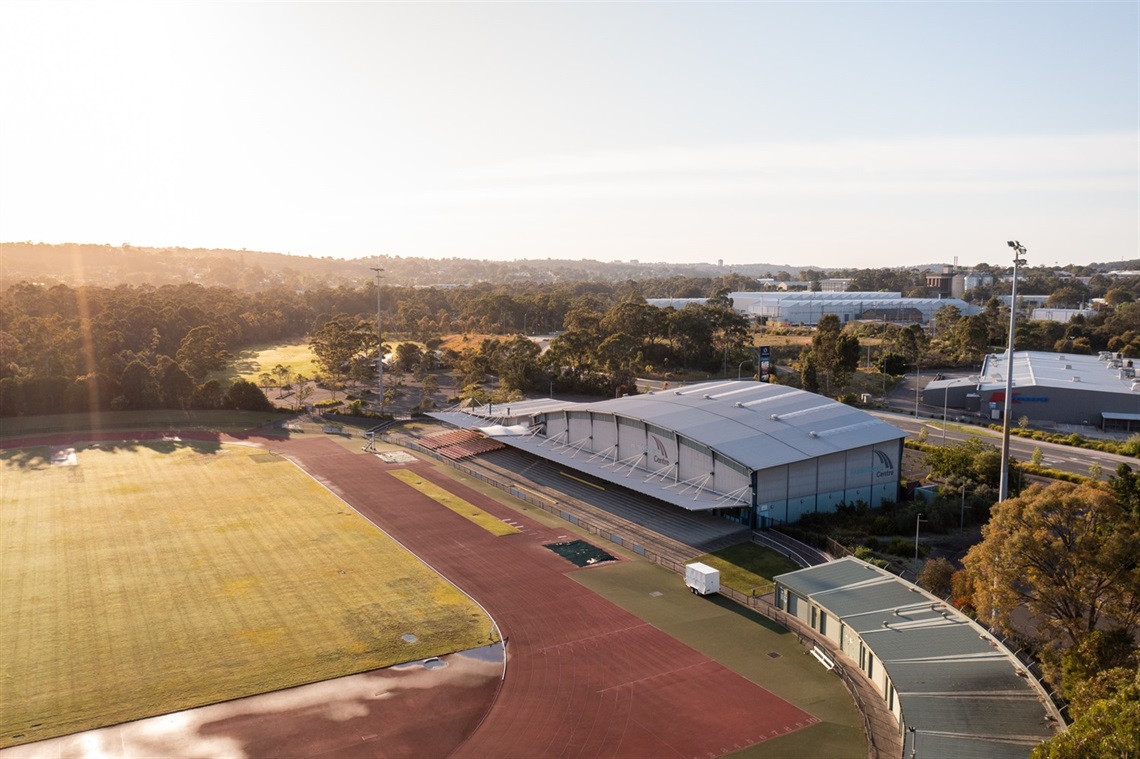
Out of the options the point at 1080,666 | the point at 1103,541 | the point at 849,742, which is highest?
the point at 1103,541

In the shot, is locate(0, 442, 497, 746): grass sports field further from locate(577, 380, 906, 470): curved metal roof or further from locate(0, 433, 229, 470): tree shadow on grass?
locate(577, 380, 906, 470): curved metal roof

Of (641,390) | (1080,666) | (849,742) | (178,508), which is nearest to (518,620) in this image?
(849,742)

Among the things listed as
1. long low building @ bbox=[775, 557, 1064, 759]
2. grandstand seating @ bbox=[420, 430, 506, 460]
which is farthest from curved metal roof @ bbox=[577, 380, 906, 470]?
grandstand seating @ bbox=[420, 430, 506, 460]

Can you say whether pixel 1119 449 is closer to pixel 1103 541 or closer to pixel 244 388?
pixel 1103 541

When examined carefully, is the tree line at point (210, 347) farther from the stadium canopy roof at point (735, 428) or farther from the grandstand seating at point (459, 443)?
the stadium canopy roof at point (735, 428)

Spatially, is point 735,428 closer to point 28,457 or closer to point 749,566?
point 749,566

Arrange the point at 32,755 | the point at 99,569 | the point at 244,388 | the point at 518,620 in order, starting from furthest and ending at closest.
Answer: the point at 244,388
the point at 99,569
the point at 518,620
the point at 32,755
